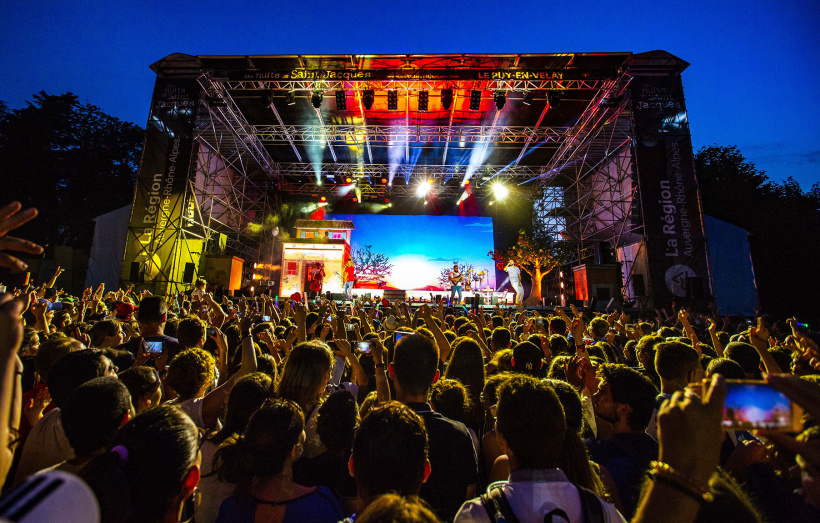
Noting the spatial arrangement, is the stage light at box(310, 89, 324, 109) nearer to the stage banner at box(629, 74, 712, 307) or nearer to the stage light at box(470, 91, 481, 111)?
the stage light at box(470, 91, 481, 111)

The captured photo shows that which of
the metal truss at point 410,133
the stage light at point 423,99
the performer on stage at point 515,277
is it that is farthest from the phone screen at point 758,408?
the performer on stage at point 515,277

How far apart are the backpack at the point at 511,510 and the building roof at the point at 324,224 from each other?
70.9 ft

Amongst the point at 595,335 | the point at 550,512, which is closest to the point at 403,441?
the point at 550,512

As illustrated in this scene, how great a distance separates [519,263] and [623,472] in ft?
60.2

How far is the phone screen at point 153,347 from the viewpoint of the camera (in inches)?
132

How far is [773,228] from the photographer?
704 inches

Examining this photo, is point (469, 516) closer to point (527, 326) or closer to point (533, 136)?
point (527, 326)

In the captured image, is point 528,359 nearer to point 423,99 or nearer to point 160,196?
point 423,99

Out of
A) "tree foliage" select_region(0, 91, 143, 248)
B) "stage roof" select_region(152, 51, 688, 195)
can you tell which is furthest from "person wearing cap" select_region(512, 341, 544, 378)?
"tree foliage" select_region(0, 91, 143, 248)

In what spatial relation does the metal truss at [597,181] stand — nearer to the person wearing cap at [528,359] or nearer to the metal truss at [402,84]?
the metal truss at [402,84]

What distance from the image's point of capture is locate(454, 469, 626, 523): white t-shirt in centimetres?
117

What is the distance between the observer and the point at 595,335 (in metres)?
5.52

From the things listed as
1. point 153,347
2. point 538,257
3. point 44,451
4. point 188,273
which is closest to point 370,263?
point 538,257

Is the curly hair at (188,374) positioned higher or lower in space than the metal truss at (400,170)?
lower
